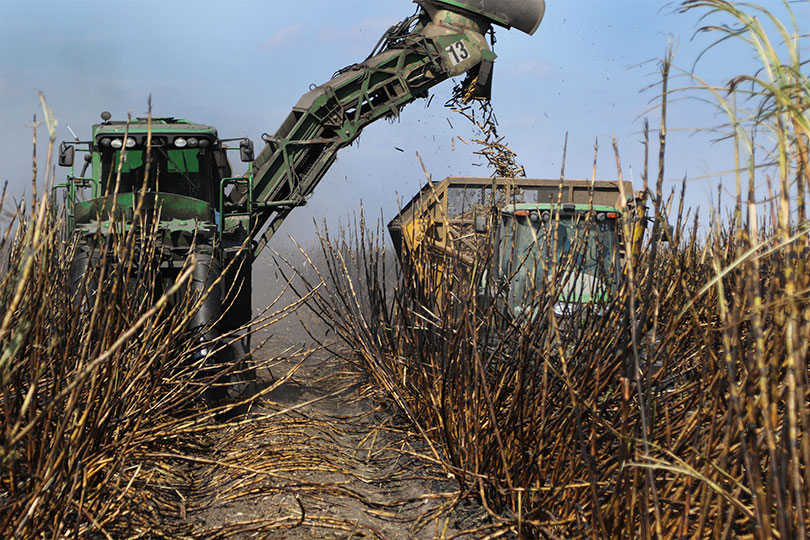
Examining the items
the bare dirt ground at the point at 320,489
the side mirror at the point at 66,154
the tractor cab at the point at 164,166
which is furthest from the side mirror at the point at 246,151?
the bare dirt ground at the point at 320,489

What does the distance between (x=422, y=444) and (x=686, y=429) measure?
3.01m

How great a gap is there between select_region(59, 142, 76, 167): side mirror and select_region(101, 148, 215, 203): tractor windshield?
1.17 ft

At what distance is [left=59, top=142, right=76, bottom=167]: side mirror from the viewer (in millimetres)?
7754

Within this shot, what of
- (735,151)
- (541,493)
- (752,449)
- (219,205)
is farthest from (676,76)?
(219,205)

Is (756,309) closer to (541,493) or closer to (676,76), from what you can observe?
(676,76)

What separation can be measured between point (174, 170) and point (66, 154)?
41.5 inches

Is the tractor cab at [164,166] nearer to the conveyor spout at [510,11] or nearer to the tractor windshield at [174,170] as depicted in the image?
the tractor windshield at [174,170]

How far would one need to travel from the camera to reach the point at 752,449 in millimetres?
1922

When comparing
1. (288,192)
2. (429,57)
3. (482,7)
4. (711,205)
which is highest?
(482,7)

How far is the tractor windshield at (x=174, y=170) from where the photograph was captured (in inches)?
307

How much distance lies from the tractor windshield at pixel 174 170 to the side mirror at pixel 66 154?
0.36 meters

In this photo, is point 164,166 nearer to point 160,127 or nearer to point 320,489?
point 160,127

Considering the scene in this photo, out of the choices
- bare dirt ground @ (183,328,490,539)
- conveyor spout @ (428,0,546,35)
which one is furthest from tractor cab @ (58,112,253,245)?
conveyor spout @ (428,0,546,35)

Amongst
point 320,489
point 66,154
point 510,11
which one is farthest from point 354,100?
point 320,489
